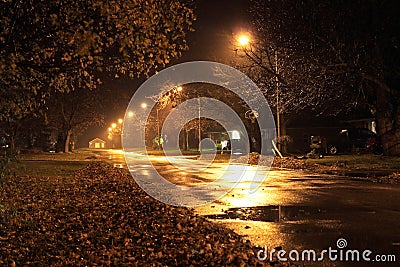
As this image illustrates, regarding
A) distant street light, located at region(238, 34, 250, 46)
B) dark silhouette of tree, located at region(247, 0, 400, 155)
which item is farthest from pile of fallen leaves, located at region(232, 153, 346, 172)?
distant street light, located at region(238, 34, 250, 46)

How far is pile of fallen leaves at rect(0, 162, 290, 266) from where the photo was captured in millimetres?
6542

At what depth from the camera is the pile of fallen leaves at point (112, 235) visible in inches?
258

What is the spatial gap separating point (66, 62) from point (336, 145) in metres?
34.4

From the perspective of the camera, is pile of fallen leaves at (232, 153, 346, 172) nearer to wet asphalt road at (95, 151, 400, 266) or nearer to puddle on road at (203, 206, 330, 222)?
wet asphalt road at (95, 151, 400, 266)

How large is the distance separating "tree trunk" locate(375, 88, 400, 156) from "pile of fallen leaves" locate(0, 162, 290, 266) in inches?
752

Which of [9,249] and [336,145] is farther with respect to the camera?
[336,145]

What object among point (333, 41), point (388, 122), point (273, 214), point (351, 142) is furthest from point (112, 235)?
point (351, 142)

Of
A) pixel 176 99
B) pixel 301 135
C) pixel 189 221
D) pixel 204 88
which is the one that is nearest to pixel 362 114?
pixel 301 135

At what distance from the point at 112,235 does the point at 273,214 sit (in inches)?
159

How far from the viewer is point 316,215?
33.7 ft

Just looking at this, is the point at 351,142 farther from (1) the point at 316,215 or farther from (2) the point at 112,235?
(2) the point at 112,235

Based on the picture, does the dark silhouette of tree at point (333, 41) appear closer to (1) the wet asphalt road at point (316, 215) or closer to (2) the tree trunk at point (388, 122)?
(2) the tree trunk at point (388, 122)

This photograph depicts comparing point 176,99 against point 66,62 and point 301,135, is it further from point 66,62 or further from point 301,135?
point 66,62

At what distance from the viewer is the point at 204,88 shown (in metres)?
48.8
